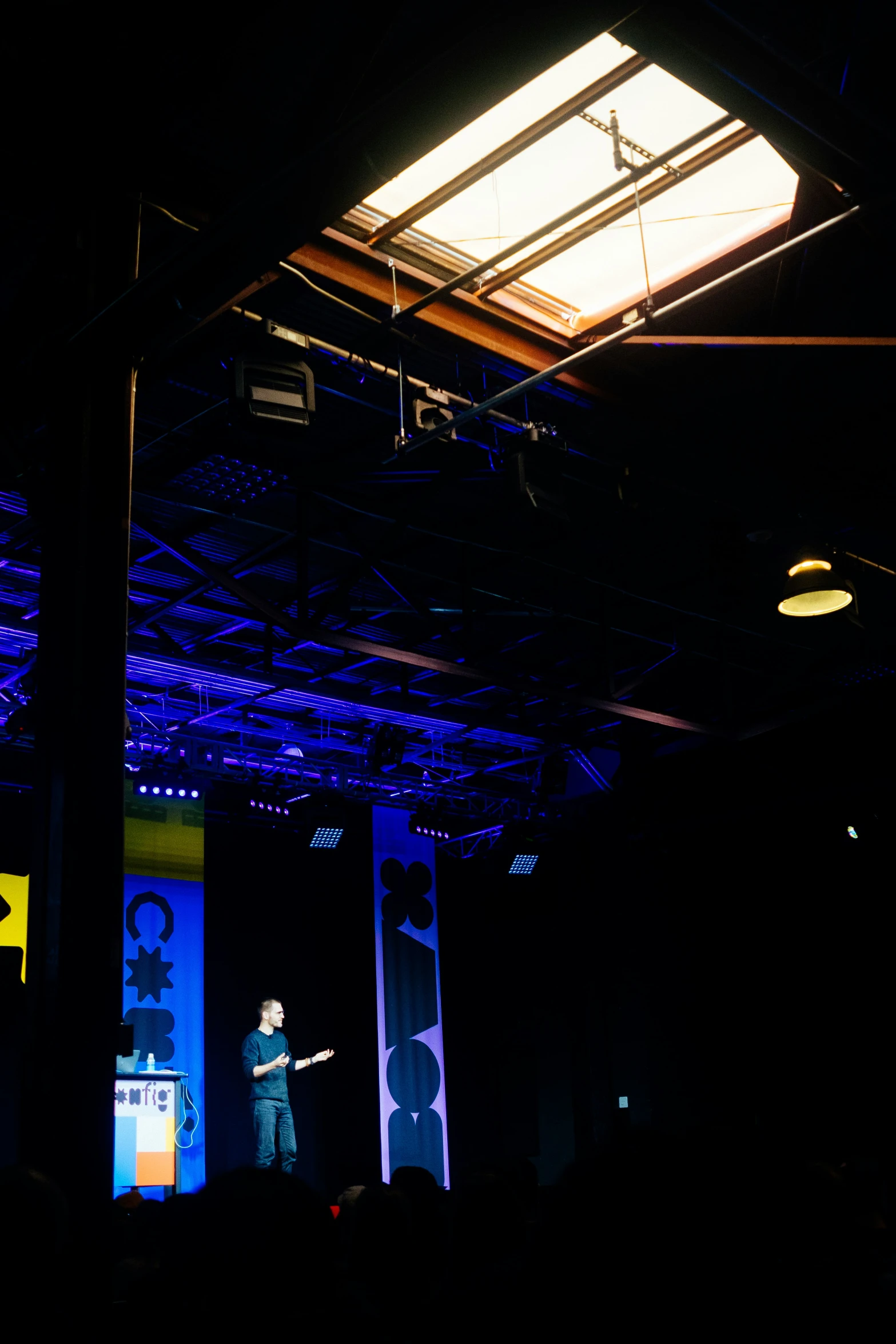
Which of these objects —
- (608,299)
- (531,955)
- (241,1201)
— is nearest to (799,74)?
(608,299)

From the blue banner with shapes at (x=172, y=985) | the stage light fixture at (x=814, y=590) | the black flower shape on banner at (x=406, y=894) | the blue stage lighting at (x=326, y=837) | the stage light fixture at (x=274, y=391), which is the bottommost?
the blue banner with shapes at (x=172, y=985)

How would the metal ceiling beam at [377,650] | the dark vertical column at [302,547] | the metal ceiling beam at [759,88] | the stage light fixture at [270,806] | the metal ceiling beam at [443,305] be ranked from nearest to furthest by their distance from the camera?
the metal ceiling beam at [759,88] → the metal ceiling beam at [443,305] → the metal ceiling beam at [377,650] → the dark vertical column at [302,547] → the stage light fixture at [270,806]

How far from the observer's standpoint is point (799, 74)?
424cm

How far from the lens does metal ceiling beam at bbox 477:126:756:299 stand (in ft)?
16.4

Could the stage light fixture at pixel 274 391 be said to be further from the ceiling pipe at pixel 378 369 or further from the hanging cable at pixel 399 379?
the hanging cable at pixel 399 379

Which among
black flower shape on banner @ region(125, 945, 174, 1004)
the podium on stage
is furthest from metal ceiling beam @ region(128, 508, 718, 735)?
black flower shape on banner @ region(125, 945, 174, 1004)

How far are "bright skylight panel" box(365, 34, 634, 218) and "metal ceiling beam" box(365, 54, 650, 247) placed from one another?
21 millimetres

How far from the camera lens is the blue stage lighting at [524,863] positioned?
13109 mm

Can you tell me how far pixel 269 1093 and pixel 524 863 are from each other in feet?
13.1

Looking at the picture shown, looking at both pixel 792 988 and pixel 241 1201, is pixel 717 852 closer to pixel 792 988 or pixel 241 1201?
pixel 792 988

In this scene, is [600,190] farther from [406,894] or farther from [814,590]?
[406,894]

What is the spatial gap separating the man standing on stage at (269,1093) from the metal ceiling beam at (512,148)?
7494mm

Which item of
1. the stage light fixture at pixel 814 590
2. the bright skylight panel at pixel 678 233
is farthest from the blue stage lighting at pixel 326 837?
the bright skylight panel at pixel 678 233

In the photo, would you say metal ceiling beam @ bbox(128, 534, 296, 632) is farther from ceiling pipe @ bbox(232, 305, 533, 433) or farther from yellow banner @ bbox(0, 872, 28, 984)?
yellow banner @ bbox(0, 872, 28, 984)
